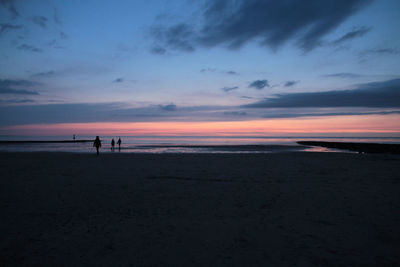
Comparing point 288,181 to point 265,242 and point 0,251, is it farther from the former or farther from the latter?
point 0,251

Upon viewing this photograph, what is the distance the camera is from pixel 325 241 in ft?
19.0

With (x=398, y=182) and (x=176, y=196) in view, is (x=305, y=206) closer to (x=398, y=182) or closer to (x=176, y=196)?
(x=176, y=196)

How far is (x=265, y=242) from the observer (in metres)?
5.78

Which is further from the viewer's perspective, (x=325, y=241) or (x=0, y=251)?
(x=325, y=241)

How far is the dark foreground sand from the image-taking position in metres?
5.15

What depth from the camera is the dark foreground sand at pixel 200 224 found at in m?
5.15

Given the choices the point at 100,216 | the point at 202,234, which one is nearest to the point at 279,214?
the point at 202,234

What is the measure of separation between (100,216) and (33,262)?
2630 millimetres

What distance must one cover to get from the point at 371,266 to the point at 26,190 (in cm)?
1193

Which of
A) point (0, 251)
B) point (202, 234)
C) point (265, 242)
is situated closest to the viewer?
point (0, 251)

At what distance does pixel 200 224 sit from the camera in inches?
271

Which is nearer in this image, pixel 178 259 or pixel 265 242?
pixel 178 259

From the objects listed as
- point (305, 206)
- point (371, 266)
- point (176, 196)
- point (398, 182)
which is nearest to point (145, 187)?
point (176, 196)

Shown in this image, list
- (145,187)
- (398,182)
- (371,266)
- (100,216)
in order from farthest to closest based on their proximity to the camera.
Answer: (398,182)
(145,187)
(100,216)
(371,266)
